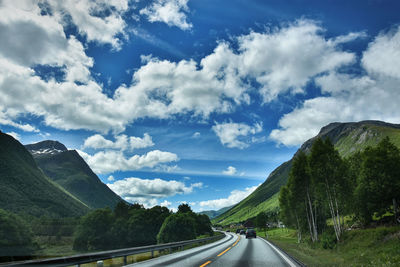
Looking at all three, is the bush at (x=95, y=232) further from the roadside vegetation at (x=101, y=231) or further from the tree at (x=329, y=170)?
the tree at (x=329, y=170)

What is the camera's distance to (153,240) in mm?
105625

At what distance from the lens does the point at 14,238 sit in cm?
6631

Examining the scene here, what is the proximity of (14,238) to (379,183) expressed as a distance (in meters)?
78.5

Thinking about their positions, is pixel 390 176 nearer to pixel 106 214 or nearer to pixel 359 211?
pixel 359 211

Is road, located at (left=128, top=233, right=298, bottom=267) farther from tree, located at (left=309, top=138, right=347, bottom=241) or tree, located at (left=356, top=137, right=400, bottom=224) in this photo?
tree, located at (left=356, top=137, right=400, bottom=224)

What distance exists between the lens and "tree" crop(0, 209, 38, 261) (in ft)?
211

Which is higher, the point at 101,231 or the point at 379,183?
the point at 379,183

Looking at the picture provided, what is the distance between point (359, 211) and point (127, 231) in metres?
86.9

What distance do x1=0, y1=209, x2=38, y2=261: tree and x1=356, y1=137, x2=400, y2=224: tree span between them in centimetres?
7191

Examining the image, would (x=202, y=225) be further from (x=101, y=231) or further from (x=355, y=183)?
(x=355, y=183)

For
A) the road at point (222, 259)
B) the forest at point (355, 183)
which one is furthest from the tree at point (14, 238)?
the forest at point (355, 183)

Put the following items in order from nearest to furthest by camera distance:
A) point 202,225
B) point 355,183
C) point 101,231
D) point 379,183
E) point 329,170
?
point 329,170 < point 379,183 < point 355,183 < point 101,231 < point 202,225

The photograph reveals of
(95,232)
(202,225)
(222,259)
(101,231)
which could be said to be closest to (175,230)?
(202,225)

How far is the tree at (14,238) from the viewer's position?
64.3 m
